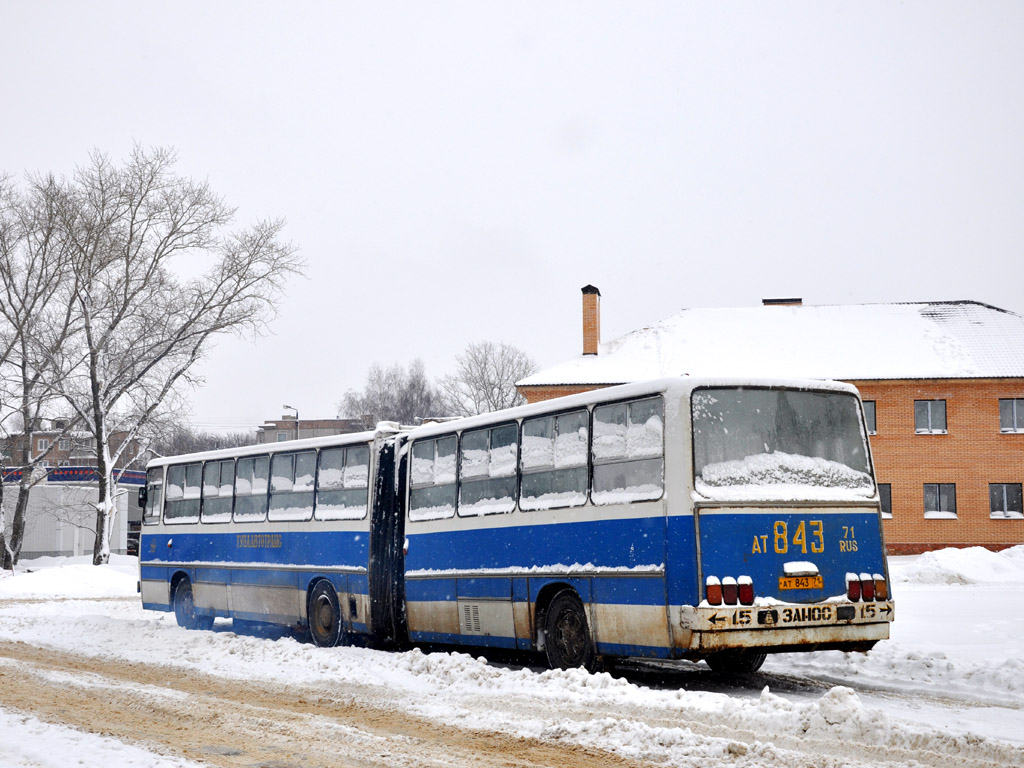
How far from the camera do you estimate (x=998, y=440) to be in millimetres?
42031

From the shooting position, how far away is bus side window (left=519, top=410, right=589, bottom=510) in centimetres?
1157

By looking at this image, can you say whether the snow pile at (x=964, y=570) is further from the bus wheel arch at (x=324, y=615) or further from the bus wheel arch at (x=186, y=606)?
the bus wheel arch at (x=186, y=606)

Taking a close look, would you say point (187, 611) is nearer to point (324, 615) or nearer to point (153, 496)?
point (153, 496)

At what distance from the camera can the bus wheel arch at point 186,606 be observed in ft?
63.3

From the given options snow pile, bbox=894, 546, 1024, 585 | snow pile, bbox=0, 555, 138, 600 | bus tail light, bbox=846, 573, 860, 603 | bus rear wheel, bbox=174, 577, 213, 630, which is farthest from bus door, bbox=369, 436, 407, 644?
snow pile, bbox=0, 555, 138, 600

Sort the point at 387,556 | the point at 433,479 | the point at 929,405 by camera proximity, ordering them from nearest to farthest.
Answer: the point at 433,479 → the point at 387,556 → the point at 929,405

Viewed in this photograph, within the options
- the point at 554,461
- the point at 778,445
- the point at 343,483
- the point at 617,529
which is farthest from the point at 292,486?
the point at 778,445

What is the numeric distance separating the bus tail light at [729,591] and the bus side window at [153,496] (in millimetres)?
13445

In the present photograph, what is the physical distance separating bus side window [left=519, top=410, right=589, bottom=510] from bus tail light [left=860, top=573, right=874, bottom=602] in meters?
2.72

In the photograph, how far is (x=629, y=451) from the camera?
10859mm

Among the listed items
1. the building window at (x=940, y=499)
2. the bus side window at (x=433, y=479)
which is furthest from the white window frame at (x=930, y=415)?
the bus side window at (x=433, y=479)

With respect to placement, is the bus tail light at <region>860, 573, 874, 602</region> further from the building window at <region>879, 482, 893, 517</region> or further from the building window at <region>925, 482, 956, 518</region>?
the building window at <region>925, 482, 956, 518</region>

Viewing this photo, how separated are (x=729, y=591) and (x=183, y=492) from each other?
41.3ft

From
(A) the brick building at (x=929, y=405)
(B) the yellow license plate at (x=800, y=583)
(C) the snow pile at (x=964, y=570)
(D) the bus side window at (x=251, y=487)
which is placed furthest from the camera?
(A) the brick building at (x=929, y=405)
